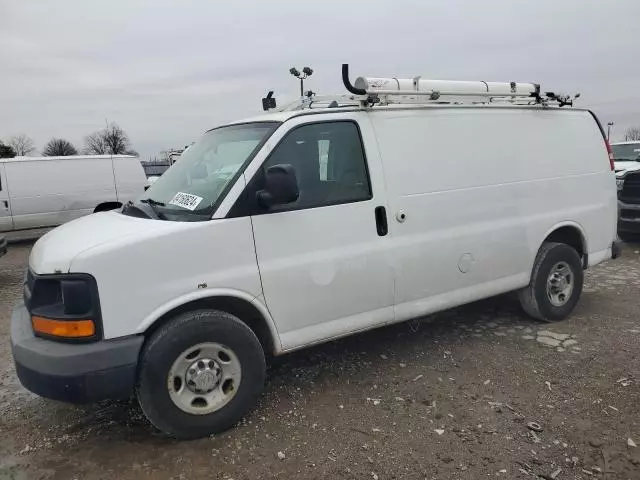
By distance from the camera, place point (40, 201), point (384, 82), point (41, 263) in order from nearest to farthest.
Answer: point (41, 263) < point (384, 82) < point (40, 201)

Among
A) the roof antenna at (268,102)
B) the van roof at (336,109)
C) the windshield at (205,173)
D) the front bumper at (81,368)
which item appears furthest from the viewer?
the roof antenna at (268,102)

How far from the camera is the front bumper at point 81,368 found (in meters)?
2.96

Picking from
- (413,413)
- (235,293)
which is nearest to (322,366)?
(413,413)

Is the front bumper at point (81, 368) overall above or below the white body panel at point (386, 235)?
below

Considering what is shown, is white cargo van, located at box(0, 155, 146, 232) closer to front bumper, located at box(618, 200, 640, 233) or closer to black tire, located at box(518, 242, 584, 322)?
black tire, located at box(518, 242, 584, 322)

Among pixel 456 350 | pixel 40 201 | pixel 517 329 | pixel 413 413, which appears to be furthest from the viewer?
pixel 40 201

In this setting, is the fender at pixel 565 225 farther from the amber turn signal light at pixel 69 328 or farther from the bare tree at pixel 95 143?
the bare tree at pixel 95 143

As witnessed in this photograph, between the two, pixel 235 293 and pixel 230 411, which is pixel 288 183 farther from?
pixel 230 411

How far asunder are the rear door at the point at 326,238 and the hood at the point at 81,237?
2.28ft

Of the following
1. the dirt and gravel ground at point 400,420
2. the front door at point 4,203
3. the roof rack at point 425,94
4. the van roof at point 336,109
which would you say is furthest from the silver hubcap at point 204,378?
the front door at point 4,203

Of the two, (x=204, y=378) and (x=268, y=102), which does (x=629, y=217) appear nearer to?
(x=268, y=102)

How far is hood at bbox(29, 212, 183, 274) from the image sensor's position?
3.05 m

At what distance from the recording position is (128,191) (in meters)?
12.6

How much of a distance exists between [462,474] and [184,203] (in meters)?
2.39
